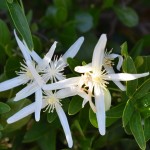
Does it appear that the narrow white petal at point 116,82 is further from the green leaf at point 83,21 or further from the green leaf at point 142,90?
the green leaf at point 83,21

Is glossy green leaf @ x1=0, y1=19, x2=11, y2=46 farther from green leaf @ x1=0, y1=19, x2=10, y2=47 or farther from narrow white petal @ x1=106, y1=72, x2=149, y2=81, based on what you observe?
narrow white petal @ x1=106, y1=72, x2=149, y2=81

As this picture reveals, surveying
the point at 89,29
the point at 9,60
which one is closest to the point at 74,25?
the point at 89,29

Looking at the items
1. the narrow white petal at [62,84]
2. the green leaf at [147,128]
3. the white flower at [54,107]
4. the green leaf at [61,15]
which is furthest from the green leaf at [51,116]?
the green leaf at [61,15]

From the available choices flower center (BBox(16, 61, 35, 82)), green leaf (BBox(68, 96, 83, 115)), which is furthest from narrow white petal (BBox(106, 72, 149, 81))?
flower center (BBox(16, 61, 35, 82))

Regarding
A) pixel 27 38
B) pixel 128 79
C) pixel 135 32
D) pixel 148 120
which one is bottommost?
pixel 135 32

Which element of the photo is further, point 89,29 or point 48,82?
point 89,29

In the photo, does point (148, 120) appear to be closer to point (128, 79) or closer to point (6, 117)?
point (128, 79)

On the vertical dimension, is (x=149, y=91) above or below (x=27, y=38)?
below
